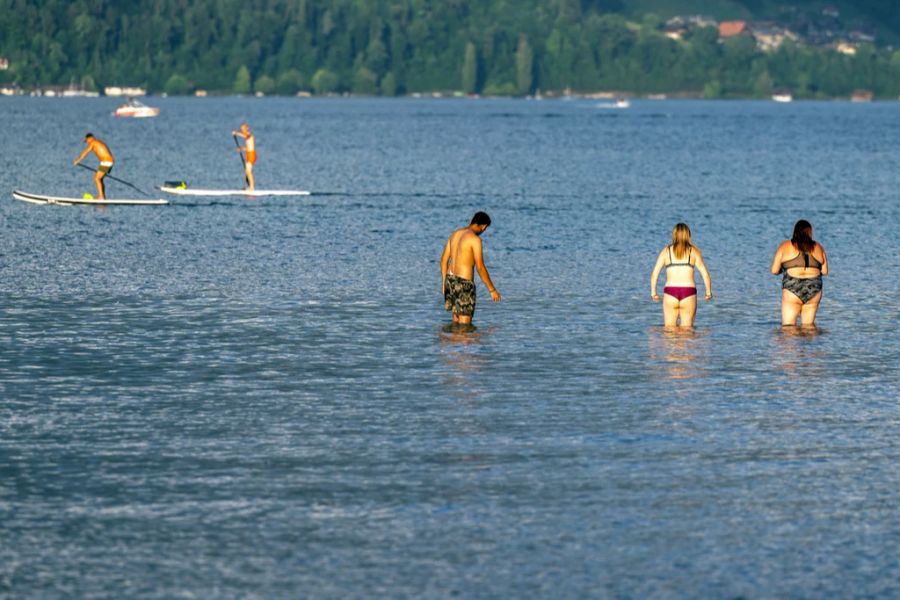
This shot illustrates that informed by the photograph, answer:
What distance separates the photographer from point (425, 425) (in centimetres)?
1845

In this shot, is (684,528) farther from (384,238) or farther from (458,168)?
(458,168)

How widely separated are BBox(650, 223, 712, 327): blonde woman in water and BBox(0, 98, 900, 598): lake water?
58 centimetres

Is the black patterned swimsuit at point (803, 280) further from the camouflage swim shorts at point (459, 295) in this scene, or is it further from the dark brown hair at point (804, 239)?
the camouflage swim shorts at point (459, 295)

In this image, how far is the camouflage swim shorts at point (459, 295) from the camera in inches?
1038

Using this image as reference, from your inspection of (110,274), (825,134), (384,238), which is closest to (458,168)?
(384,238)

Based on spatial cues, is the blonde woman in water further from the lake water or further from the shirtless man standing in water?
the shirtless man standing in water

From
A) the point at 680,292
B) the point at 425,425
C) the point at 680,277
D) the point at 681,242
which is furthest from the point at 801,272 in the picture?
the point at 425,425

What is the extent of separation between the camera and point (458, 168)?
9381 cm

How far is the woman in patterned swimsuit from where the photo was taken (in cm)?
2573

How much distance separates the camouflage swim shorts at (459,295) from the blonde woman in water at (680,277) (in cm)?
280

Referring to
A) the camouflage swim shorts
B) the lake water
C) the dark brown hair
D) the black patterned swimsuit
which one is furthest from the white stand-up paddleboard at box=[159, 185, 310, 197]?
the dark brown hair

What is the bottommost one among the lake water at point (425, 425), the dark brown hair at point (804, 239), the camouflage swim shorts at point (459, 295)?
the lake water at point (425, 425)

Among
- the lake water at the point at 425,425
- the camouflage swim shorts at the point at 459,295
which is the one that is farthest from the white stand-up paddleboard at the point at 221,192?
the camouflage swim shorts at the point at 459,295

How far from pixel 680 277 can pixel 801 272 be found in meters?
2.02
